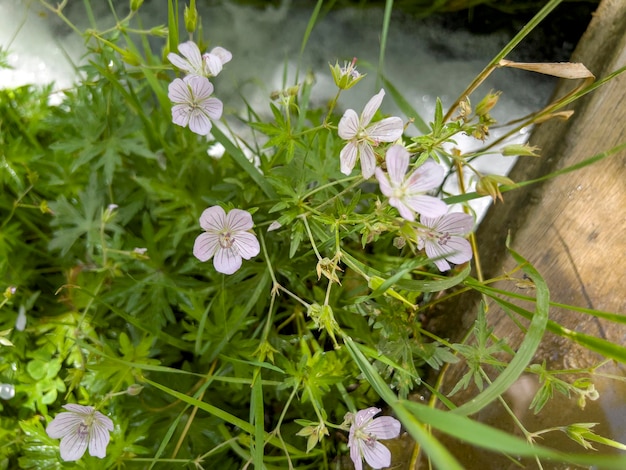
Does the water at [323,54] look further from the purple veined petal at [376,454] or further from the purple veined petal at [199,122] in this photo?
the purple veined petal at [376,454]

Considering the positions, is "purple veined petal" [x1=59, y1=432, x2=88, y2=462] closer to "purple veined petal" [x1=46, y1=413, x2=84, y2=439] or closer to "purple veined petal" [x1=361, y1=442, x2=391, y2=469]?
"purple veined petal" [x1=46, y1=413, x2=84, y2=439]

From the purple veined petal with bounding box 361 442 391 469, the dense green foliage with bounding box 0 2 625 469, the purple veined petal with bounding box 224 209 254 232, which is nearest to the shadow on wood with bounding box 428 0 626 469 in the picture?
the dense green foliage with bounding box 0 2 625 469

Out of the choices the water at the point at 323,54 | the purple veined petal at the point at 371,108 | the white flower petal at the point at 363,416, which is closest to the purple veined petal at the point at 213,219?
the purple veined petal at the point at 371,108

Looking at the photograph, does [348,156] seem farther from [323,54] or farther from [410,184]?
[323,54]

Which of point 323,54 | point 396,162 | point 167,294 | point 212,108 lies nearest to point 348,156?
point 396,162

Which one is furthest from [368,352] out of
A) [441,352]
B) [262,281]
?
[262,281]

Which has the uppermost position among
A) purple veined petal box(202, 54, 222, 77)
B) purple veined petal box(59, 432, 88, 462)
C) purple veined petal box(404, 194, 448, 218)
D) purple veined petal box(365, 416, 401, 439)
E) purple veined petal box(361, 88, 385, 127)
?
purple veined petal box(361, 88, 385, 127)
